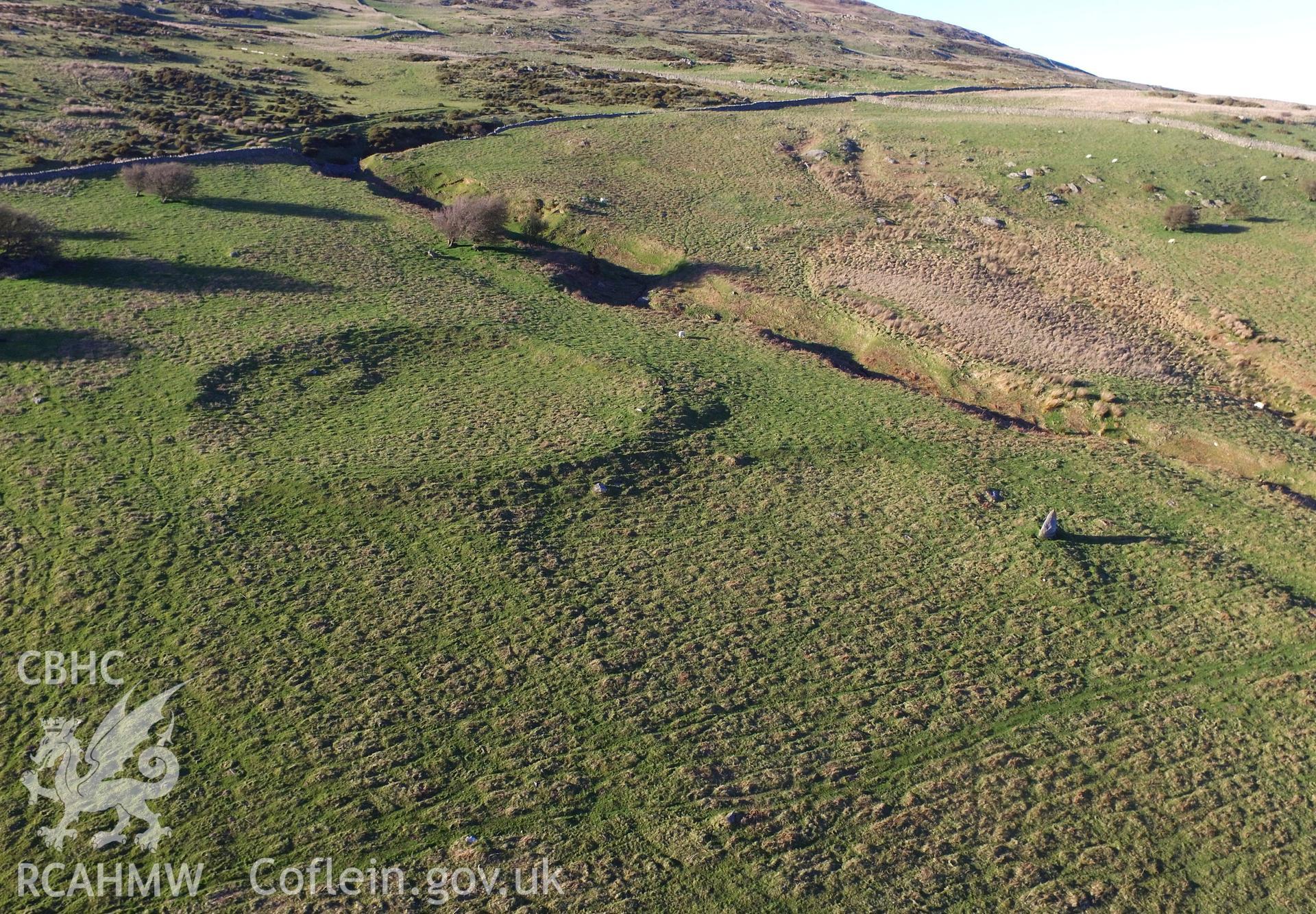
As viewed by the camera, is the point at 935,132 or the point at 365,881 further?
the point at 935,132

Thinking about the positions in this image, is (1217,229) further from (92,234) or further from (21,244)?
(21,244)

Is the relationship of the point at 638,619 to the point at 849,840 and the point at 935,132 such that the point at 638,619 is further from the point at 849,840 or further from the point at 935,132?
the point at 935,132

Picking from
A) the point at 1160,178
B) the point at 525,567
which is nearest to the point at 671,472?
the point at 525,567

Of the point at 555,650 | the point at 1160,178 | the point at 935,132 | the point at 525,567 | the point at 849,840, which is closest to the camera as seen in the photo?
the point at 849,840


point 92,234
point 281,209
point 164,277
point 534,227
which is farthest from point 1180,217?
point 92,234

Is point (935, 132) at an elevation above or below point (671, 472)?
above

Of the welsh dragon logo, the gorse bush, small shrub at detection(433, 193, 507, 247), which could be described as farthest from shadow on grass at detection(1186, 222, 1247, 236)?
the gorse bush

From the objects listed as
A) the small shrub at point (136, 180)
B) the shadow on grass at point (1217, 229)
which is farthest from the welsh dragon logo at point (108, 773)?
the shadow on grass at point (1217, 229)

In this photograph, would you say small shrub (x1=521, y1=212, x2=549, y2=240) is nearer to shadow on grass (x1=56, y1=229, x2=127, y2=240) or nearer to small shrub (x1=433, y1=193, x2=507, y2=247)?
small shrub (x1=433, y1=193, x2=507, y2=247)
